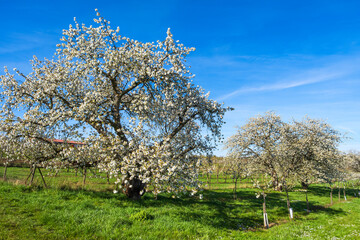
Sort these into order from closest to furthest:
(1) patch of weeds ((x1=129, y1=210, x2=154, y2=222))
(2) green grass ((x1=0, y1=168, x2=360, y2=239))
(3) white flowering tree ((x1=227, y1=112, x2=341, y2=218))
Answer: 1. (2) green grass ((x1=0, y1=168, x2=360, y2=239))
2. (1) patch of weeds ((x1=129, y1=210, x2=154, y2=222))
3. (3) white flowering tree ((x1=227, y1=112, x2=341, y2=218))

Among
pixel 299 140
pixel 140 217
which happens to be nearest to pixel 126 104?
pixel 140 217

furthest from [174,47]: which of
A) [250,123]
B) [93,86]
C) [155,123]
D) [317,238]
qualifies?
[250,123]

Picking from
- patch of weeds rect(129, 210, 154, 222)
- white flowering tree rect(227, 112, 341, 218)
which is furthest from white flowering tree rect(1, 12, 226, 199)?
white flowering tree rect(227, 112, 341, 218)

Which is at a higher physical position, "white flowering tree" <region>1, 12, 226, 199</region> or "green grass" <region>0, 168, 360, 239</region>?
"white flowering tree" <region>1, 12, 226, 199</region>

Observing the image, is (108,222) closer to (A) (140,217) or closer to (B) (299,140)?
(A) (140,217)

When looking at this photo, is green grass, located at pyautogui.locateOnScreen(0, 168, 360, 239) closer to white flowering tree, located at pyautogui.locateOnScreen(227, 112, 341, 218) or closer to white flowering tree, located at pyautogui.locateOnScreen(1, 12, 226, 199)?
white flowering tree, located at pyautogui.locateOnScreen(1, 12, 226, 199)

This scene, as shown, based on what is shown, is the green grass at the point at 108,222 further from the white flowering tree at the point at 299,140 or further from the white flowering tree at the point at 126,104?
the white flowering tree at the point at 299,140

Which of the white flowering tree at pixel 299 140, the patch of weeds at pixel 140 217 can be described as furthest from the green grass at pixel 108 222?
the white flowering tree at pixel 299 140

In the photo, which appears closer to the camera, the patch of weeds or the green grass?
the green grass

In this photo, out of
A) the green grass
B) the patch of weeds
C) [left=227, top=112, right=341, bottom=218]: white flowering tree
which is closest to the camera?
the green grass

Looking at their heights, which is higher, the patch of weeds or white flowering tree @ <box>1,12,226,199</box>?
white flowering tree @ <box>1,12,226,199</box>

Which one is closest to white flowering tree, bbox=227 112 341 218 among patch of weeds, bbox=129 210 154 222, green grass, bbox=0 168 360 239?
green grass, bbox=0 168 360 239

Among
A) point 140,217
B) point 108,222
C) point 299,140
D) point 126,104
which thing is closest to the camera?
point 108,222

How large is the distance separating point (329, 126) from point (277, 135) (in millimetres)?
10038
